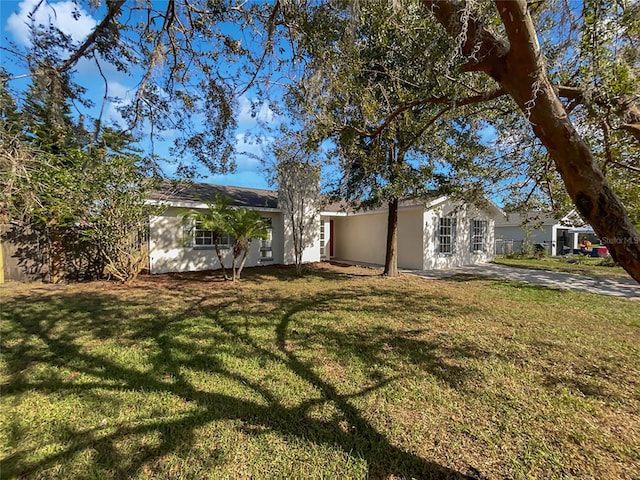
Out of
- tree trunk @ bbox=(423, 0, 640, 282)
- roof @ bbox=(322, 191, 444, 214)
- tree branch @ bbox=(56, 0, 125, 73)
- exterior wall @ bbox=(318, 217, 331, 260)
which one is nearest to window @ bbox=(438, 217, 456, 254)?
roof @ bbox=(322, 191, 444, 214)

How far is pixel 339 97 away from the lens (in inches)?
191

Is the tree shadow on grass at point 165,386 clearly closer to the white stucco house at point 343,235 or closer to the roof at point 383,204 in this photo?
the roof at point 383,204

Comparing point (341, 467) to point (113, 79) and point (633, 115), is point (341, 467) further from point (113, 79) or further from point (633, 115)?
point (113, 79)

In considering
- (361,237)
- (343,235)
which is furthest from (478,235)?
(343,235)

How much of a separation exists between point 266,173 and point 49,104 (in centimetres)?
746

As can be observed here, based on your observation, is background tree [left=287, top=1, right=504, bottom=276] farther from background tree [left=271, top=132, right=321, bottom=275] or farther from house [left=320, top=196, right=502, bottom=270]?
house [left=320, top=196, right=502, bottom=270]

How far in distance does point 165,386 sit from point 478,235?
15.6 metres

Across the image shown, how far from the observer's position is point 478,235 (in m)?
14.9

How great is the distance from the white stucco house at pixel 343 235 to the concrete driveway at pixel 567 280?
1.55 metres

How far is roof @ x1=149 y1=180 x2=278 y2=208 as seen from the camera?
403 inches

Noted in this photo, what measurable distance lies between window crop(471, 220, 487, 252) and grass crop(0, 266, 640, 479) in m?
8.82

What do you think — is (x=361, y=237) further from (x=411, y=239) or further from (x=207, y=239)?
(x=207, y=239)

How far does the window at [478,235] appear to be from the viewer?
14.5 metres

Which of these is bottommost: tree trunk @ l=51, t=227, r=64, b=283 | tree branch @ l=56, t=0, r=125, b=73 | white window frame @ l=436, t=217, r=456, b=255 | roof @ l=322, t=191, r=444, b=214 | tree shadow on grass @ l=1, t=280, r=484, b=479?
tree shadow on grass @ l=1, t=280, r=484, b=479
